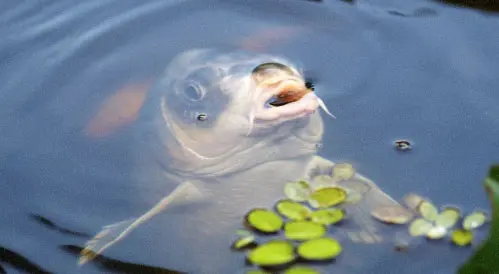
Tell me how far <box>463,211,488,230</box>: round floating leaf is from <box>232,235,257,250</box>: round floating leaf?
60 centimetres

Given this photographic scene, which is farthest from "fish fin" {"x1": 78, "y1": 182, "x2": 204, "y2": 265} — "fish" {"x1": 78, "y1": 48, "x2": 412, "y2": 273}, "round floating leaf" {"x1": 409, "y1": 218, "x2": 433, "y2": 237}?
"round floating leaf" {"x1": 409, "y1": 218, "x2": 433, "y2": 237}

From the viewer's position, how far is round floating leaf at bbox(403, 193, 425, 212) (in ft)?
7.03

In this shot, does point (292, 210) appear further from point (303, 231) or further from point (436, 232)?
point (436, 232)

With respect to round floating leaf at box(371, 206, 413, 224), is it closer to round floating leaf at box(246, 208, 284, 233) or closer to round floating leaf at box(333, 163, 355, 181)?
round floating leaf at box(333, 163, 355, 181)

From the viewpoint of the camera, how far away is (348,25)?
301cm

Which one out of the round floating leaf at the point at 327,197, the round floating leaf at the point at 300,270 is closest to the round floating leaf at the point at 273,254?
the round floating leaf at the point at 300,270

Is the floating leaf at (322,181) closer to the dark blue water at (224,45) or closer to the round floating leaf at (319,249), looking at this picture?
the dark blue water at (224,45)

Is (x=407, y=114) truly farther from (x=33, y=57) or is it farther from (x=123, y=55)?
(x=33, y=57)

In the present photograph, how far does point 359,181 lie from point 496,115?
61 cm

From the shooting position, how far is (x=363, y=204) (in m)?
2.16

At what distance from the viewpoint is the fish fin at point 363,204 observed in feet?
6.82

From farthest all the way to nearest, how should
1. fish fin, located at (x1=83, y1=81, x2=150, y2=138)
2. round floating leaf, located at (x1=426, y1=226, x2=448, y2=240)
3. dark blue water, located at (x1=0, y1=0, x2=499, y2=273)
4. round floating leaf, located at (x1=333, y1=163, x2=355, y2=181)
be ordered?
fish fin, located at (x1=83, y1=81, x2=150, y2=138)
round floating leaf, located at (x1=333, y1=163, x2=355, y2=181)
dark blue water, located at (x1=0, y1=0, x2=499, y2=273)
round floating leaf, located at (x1=426, y1=226, x2=448, y2=240)

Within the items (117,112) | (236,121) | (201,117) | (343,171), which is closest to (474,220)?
(343,171)

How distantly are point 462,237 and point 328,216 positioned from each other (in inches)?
14.6
